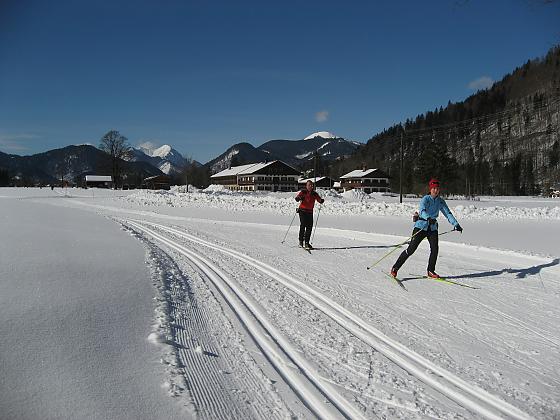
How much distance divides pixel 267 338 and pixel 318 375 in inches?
40.4

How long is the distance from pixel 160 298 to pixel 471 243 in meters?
10.0

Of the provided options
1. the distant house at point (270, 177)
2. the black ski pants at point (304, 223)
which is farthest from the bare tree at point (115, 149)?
the black ski pants at point (304, 223)

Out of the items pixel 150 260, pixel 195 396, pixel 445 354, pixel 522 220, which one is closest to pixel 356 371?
pixel 445 354

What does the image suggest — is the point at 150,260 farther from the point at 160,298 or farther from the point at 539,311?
the point at 539,311

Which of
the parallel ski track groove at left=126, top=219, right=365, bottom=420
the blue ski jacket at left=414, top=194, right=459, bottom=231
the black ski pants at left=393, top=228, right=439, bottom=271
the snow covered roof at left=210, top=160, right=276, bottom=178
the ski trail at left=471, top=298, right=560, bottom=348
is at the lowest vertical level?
the ski trail at left=471, top=298, right=560, bottom=348

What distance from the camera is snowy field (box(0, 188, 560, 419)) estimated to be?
10.6 ft

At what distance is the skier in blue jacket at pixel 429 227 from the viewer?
322 inches

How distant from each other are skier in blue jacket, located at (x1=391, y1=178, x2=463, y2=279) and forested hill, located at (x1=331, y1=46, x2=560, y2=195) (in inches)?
2207

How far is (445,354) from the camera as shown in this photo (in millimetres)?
4395

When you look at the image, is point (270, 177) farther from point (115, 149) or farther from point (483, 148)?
point (483, 148)

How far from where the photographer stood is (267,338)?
4668mm

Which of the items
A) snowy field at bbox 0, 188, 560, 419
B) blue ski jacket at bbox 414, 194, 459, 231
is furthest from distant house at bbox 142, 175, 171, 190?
blue ski jacket at bbox 414, 194, 459, 231

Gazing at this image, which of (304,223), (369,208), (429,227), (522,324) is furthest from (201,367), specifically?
(369,208)

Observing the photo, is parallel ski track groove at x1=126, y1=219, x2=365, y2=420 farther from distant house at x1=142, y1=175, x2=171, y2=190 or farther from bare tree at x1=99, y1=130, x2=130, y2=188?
distant house at x1=142, y1=175, x2=171, y2=190
